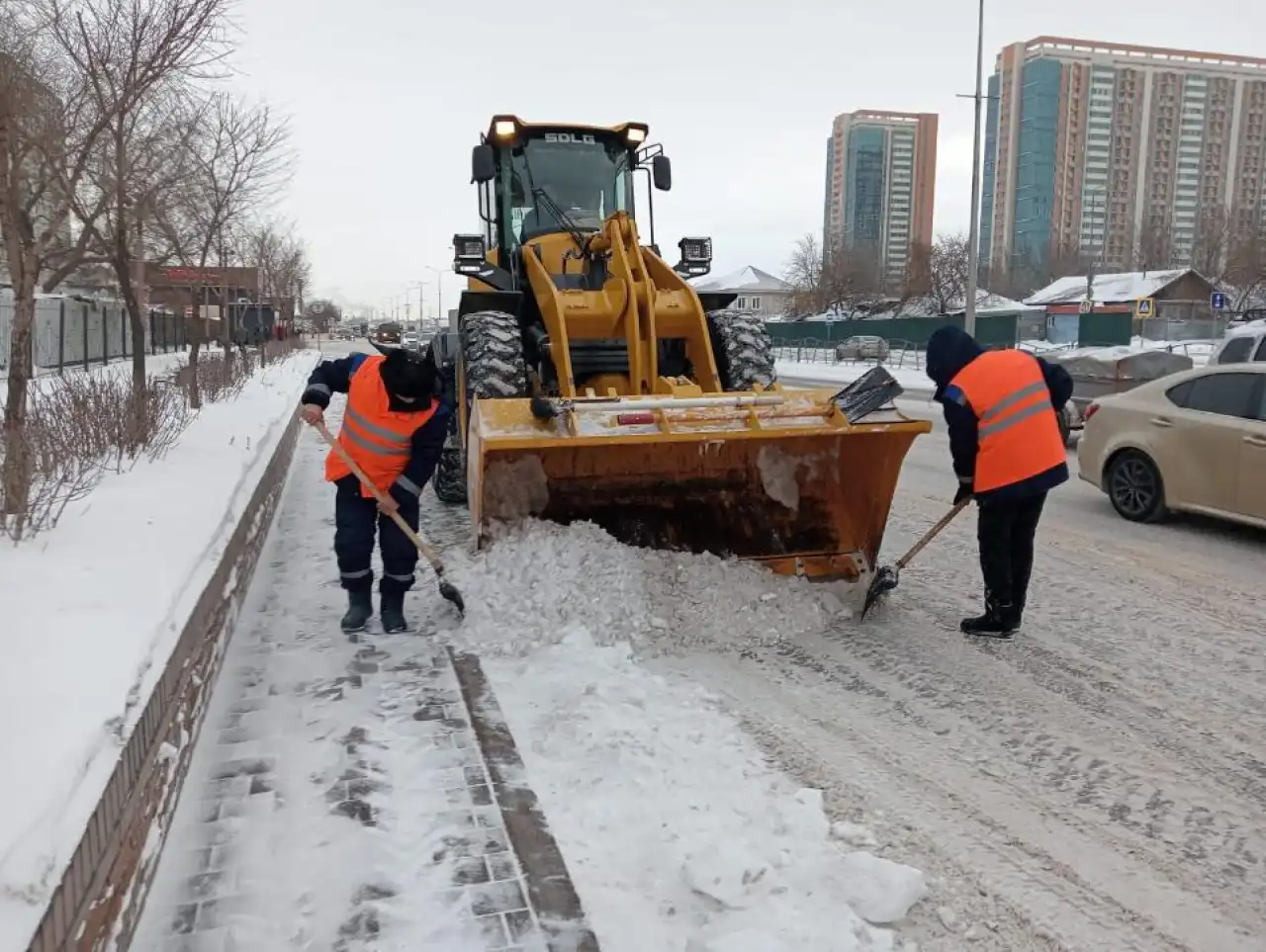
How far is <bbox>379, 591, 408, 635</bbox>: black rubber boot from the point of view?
558 centimetres

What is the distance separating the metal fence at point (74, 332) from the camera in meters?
22.3

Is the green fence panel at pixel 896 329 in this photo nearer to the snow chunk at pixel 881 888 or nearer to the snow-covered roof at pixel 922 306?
the snow-covered roof at pixel 922 306

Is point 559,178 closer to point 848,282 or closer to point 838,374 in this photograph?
point 838,374

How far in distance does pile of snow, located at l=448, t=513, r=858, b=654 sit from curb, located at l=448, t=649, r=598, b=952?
65cm

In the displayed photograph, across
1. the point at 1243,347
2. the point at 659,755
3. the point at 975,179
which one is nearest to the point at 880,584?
the point at 659,755

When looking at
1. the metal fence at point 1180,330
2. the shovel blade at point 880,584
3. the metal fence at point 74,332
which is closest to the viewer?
the shovel blade at point 880,584

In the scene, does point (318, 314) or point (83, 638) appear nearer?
point (83, 638)

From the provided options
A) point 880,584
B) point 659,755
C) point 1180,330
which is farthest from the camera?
point 1180,330

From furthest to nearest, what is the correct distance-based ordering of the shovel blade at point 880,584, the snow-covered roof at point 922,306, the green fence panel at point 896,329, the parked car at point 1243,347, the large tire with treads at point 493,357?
the snow-covered roof at point 922,306
the green fence panel at point 896,329
the parked car at point 1243,347
the large tire with treads at point 493,357
the shovel blade at point 880,584

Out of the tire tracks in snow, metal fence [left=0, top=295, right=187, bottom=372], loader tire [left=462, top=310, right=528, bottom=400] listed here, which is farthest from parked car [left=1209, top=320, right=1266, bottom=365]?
metal fence [left=0, top=295, right=187, bottom=372]

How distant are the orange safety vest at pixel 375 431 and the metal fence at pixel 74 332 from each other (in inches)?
588

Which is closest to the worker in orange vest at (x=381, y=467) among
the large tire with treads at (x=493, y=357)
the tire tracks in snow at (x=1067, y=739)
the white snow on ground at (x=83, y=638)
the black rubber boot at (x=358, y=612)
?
the black rubber boot at (x=358, y=612)

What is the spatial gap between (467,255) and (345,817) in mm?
6036

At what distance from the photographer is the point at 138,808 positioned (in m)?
2.92
